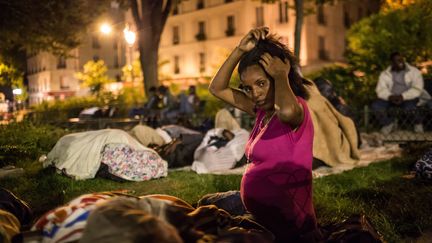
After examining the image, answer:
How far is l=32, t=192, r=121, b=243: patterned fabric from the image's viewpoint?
2375mm

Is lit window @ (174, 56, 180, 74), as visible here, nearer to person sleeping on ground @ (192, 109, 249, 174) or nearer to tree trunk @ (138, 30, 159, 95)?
tree trunk @ (138, 30, 159, 95)

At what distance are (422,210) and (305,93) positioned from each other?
2377 millimetres

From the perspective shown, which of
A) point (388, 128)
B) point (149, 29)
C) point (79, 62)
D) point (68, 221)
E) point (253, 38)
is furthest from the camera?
point (79, 62)

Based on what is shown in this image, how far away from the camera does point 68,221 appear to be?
2.41 metres

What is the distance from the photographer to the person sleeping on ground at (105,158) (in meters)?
7.58

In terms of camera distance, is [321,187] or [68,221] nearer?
[68,221]

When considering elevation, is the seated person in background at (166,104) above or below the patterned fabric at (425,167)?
above

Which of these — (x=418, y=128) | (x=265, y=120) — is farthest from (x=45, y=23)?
(x=265, y=120)

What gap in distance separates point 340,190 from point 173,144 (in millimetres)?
3712

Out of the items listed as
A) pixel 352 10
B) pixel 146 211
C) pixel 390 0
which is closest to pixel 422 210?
pixel 146 211

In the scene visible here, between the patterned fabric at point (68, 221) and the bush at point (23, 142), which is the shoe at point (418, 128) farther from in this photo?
the patterned fabric at point (68, 221)

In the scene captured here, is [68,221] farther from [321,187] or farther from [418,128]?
[418,128]

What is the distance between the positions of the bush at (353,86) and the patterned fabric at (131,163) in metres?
7.76

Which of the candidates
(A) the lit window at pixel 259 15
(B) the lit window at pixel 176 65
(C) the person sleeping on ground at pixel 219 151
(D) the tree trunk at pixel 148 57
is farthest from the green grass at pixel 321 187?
(B) the lit window at pixel 176 65
